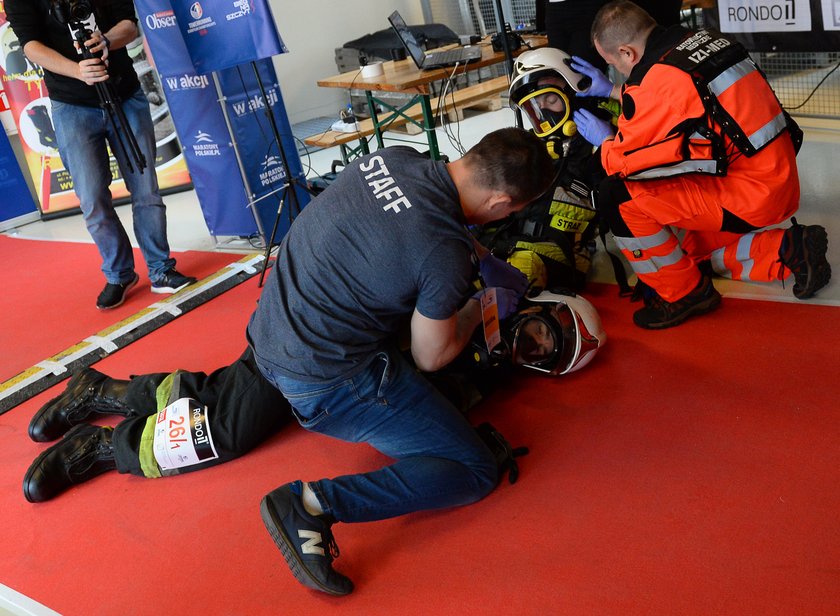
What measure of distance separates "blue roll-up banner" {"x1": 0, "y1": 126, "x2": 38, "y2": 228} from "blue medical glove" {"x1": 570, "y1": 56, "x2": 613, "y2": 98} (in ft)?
19.4

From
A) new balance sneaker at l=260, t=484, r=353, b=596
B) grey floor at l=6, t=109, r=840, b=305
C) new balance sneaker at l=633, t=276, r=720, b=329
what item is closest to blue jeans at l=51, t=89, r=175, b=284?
grey floor at l=6, t=109, r=840, b=305

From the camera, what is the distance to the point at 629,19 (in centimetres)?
290

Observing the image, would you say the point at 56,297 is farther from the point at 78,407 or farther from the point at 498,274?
the point at 498,274

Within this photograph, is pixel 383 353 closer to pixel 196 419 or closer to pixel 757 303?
pixel 196 419

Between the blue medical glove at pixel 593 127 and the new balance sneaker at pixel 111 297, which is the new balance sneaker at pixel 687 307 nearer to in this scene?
the blue medical glove at pixel 593 127

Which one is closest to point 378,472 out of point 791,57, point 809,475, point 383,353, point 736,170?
point 383,353

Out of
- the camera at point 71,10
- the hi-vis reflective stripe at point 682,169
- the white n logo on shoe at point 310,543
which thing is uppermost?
the camera at point 71,10

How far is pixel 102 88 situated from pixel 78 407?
5.81ft

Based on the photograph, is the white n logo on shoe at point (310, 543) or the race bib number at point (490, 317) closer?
the white n logo on shoe at point (310, 543)

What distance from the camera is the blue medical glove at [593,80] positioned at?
134 inches

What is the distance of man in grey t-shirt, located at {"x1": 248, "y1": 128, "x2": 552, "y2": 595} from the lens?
6.79ft

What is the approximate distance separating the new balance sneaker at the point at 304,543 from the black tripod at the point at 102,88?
2689mm

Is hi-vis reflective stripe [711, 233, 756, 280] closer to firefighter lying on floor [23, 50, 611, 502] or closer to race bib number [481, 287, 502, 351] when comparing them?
firefighter lying on floor [23, 50, 611, 502]

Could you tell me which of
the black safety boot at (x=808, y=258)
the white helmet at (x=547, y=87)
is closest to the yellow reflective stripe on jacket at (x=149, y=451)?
the white helmet at (x=547, y=87)
